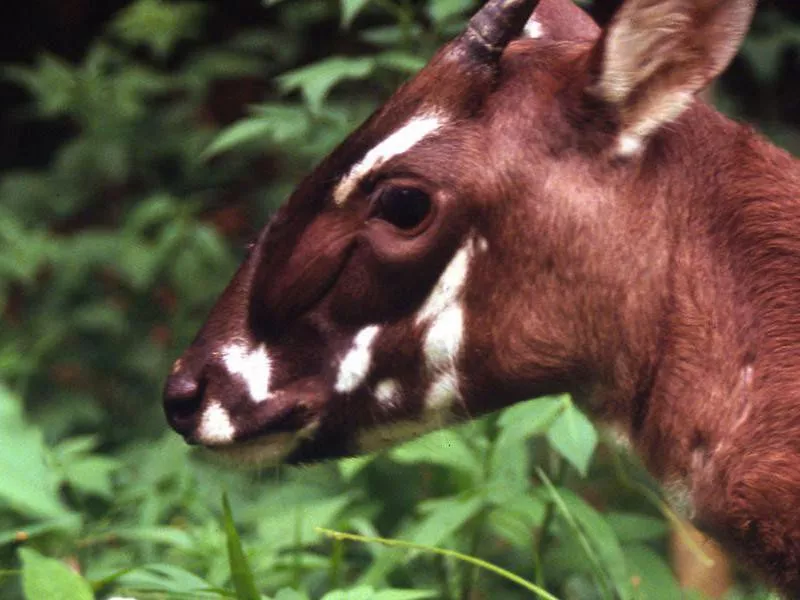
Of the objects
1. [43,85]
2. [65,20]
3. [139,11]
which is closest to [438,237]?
[139,11]

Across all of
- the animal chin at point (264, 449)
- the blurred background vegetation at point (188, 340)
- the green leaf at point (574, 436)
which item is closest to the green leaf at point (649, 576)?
the blurred background vegetation at point (188, 340)

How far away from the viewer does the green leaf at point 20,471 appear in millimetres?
2029

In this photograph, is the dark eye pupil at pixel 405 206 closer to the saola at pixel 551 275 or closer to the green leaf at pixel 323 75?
the saola at pixel 551 275

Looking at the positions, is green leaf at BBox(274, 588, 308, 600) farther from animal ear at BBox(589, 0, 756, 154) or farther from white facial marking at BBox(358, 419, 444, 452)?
animal ear at BBox(589, 0, 756, 154)

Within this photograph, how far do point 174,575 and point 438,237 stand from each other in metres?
0.82

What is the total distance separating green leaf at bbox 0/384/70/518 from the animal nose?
43cm

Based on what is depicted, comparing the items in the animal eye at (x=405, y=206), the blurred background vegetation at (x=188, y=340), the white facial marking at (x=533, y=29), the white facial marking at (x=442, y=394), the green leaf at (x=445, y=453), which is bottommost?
the blurred background vegetation at (x=188, y=340)

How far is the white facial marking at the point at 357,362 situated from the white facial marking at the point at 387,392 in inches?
1.4

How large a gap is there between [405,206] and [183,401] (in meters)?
0.52

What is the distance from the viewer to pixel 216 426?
2520mm

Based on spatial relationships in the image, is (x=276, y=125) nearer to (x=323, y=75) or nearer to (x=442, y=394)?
(x=323, y=75)

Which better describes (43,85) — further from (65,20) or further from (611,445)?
(611,445)

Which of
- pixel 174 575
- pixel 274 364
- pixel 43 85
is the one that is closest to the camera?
pixel 274 364

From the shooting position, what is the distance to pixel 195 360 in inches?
99.4
